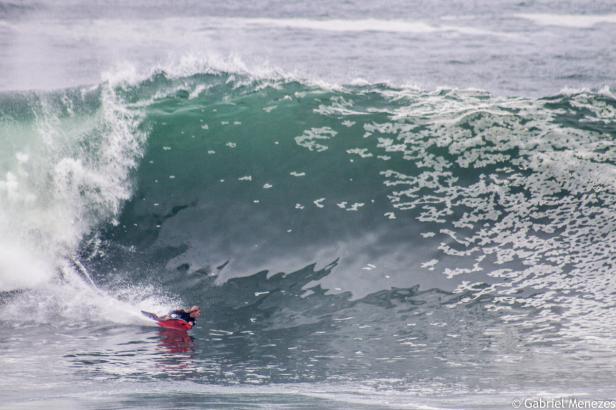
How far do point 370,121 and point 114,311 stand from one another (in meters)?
6.33

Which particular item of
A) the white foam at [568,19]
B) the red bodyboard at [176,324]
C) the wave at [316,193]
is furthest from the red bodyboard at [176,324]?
the white foam at [568,19]

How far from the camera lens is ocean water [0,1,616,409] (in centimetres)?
746

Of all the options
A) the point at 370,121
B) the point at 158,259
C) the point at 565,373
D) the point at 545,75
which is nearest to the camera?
the point at 565,373

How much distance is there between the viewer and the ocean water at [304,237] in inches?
294

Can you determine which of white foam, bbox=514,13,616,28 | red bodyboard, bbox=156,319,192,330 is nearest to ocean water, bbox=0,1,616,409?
red bodyboard, bbox=156,319,192,330

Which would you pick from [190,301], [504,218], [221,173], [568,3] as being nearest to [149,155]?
[221,173]

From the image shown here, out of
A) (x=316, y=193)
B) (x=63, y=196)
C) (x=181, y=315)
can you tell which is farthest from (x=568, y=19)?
(x=181, y=315)

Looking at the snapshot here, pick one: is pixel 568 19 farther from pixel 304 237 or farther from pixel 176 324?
pixel 176 324

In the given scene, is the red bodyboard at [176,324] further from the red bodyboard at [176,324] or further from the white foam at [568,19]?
the white foam at [568,19]

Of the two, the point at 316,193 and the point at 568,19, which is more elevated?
the point at 568,19

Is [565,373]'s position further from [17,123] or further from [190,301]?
[17,123]

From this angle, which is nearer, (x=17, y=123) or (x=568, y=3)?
(x=17, y=123)

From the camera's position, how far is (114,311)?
31.9 ft

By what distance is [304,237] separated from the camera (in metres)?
11.5
